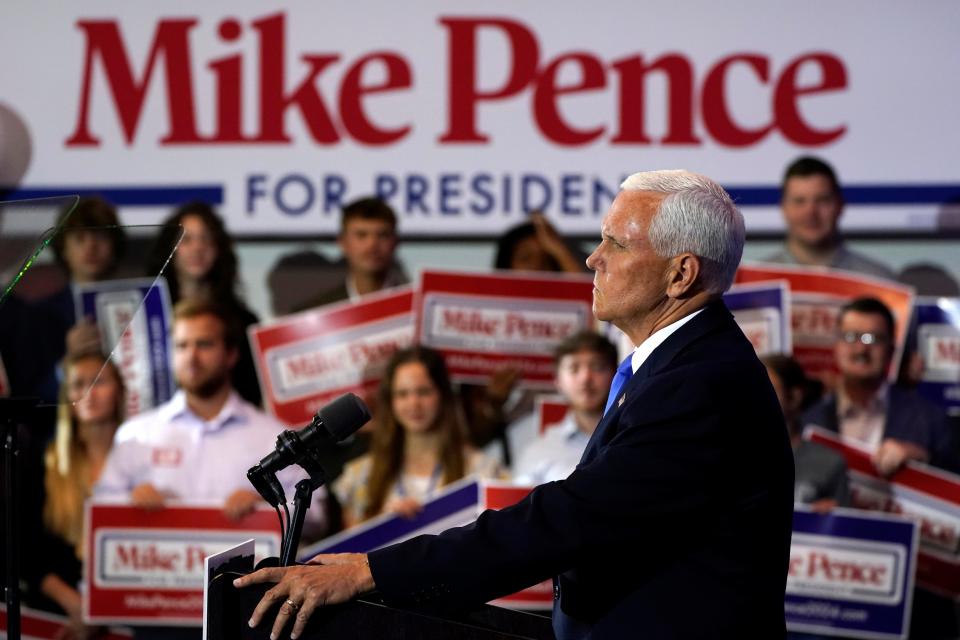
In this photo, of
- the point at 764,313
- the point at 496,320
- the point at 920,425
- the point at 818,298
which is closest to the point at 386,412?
the point at 496,320

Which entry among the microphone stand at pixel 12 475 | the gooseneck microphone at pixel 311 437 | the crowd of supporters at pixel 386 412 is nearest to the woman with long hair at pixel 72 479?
the crowd of supporters at pixel 386 412

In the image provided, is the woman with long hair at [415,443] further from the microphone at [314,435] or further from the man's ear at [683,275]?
the man's ear at [683,275]

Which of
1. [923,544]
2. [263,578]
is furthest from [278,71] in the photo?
[263,578]

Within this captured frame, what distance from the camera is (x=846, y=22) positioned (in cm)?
517

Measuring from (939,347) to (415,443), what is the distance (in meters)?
2.11

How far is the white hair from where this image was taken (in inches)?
71.2

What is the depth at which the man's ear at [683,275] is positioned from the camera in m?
1.81

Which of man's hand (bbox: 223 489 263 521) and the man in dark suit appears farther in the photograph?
man's hand (bbox: 223 489 263 521)

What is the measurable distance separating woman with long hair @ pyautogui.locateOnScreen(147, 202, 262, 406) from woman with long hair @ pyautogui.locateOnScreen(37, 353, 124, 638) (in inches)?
18.1

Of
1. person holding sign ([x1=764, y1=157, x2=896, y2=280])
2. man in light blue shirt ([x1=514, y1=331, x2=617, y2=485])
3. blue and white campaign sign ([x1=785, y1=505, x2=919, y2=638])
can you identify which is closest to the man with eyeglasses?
person holding sign ([x1=764, y1=157, x2=896, y2=280])

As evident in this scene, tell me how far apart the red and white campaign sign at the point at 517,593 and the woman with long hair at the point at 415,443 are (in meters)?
0.20

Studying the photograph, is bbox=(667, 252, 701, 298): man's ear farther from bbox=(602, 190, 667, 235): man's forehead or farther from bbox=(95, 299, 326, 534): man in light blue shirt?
bbox=(95, 299, 326, 534): man in light blue shirt

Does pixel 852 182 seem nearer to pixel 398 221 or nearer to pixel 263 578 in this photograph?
pixel 398 221

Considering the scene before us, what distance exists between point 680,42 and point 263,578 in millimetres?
3912
